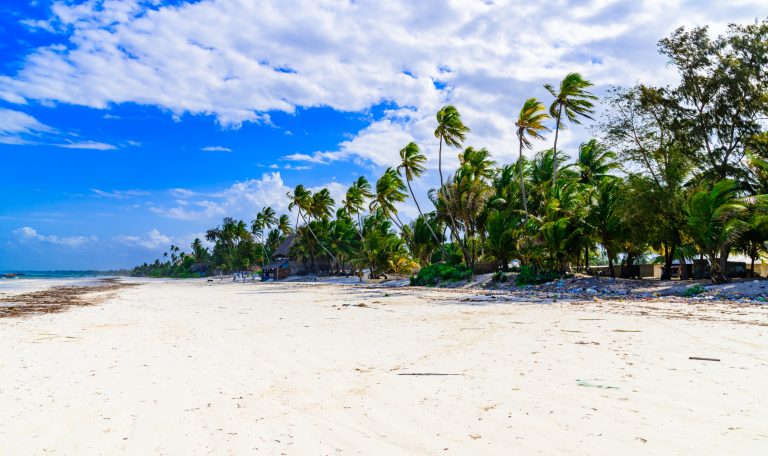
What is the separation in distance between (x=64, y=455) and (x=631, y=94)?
2820 cm

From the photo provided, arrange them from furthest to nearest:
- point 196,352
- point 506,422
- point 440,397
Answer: point 196,352, point 440,397, point 506,422

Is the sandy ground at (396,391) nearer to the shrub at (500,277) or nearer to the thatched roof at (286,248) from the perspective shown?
the shrub at (500,277)

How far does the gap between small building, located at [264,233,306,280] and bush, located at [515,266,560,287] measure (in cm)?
4228

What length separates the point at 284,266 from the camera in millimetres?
64750

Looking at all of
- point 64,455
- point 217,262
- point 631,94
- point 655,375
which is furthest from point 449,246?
point 217,262

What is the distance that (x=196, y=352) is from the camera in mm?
7762

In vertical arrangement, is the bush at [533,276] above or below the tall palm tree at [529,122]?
below

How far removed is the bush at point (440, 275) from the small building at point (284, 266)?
3302cm

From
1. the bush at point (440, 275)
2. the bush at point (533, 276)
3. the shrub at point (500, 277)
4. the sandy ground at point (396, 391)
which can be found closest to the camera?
the sandy ground at point (396, 391)

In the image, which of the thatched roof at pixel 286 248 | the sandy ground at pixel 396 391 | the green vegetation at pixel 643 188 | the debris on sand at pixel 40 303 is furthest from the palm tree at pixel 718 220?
the thatched roof at pixel 286 248

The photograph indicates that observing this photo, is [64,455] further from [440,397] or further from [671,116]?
[671,116]

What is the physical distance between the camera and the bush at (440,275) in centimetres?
3016

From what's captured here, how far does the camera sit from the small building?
205 feet

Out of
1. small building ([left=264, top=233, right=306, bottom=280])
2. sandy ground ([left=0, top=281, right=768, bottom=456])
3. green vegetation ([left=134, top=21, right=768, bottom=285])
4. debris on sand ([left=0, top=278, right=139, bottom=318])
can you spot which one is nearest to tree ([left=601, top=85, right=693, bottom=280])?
green vegetation ([left=134, top=21, right=768, bottom=285])
